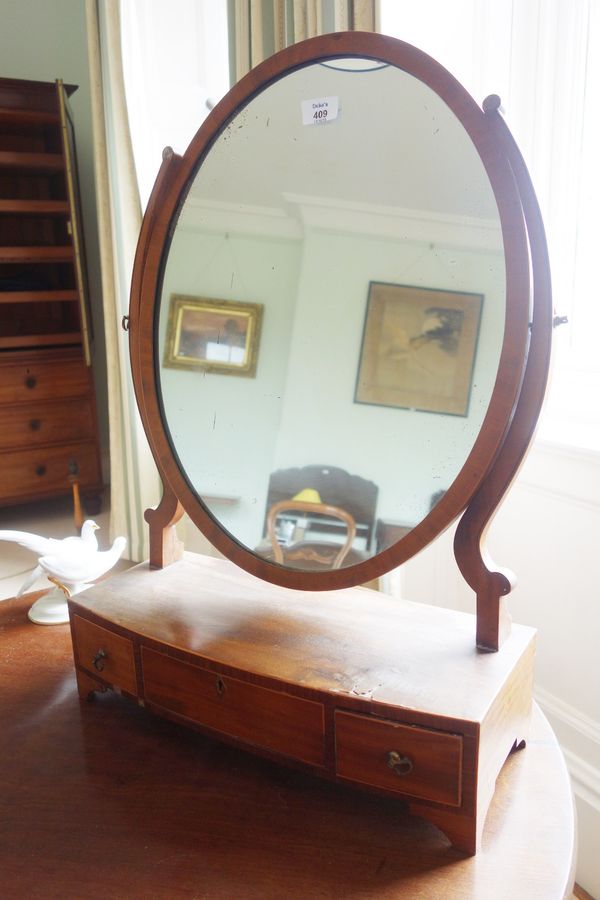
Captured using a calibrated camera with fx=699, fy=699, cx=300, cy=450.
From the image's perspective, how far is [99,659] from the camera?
2.97 ft

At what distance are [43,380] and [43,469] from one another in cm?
32

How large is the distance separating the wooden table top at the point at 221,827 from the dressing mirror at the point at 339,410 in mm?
45

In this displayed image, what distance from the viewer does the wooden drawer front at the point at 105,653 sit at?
87cm

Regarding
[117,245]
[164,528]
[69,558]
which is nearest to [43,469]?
[117,245]

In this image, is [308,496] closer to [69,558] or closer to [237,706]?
[237,706]

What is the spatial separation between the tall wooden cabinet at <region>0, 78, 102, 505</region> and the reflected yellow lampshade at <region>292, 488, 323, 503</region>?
1.66 m

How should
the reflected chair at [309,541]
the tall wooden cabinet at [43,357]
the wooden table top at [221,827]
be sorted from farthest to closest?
the tall wooden cabinet at [43,357] < the reflected chair at [309,541] < the wooden table top at [221,827]

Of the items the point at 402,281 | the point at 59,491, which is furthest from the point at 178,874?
the point at 59,491

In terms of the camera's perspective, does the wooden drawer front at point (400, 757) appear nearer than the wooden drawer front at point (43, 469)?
Yes

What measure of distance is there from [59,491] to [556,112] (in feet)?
6.49

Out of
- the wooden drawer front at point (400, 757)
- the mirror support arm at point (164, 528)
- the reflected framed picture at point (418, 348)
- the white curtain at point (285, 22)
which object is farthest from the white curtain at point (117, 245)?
the wooden drawer front at point (400, 757)

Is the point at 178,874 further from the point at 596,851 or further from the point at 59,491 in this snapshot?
the point at 59,491

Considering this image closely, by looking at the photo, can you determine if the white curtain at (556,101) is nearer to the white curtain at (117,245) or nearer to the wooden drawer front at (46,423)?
the white curtain at (117,245)

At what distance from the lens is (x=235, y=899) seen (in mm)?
638
